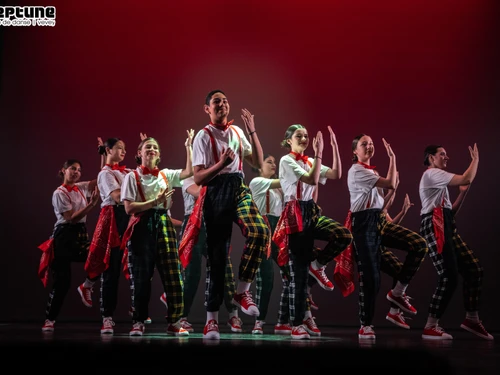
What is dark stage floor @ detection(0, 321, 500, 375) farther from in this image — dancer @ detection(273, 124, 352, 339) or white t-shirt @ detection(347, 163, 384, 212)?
white t-shirt @ detection(347, 163, 384, 212)

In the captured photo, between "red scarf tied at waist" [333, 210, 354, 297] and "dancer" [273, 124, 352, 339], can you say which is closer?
"dancer" [273, 124, 352, 339]

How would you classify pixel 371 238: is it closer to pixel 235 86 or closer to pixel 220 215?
pixel 220 215

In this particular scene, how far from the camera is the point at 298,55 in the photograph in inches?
287

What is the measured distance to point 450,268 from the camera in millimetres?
5062

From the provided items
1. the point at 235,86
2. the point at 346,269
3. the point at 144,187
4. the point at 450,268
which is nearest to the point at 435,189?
the point at 450,268

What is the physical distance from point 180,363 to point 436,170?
310cm

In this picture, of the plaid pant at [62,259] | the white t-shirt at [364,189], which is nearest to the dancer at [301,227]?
the white t-shirt at [364,189]

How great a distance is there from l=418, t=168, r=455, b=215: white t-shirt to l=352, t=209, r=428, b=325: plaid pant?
39cm

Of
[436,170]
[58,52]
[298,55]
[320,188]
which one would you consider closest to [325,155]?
[320,188]

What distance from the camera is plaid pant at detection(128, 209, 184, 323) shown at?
4660 mm

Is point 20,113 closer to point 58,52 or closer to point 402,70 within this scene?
point 58,52

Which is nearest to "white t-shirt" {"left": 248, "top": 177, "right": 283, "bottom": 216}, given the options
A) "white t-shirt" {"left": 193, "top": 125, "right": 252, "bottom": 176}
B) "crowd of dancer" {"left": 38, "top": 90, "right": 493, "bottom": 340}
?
"crowd of dancer" {"left": 38, "top": 90, "right": 493, "bottom": 340}

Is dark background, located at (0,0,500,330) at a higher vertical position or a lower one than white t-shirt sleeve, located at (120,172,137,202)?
higher

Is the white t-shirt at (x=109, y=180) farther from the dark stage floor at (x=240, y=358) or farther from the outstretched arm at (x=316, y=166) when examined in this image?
the dark stage floor at (x=240, y=358)
